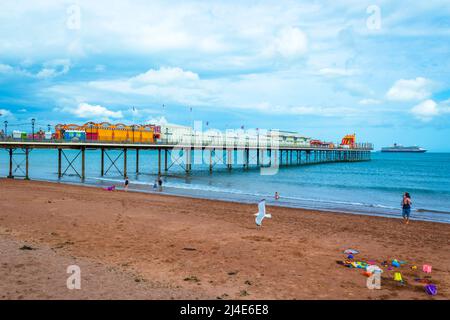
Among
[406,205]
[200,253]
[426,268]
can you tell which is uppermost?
[406,205]

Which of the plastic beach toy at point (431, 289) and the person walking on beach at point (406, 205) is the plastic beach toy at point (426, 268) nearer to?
the plastic beach toy at point (431, 289)

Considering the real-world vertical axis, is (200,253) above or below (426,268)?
above

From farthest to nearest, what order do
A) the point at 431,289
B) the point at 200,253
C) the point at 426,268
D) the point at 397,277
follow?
the point at 200,253 < the point at 426,268 < the point at 397,277 < the point at 431,289

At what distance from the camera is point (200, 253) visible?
9.96 m

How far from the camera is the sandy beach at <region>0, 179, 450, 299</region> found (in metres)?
7.21

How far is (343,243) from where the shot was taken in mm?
12078

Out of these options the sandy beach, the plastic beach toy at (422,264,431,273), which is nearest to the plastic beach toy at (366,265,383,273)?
the sandy beach

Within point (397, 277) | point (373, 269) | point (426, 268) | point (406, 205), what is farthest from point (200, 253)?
point (406, 205)

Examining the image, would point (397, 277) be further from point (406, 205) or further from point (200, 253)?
point (406, 205)

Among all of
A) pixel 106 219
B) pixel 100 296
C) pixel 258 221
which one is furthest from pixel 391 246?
pixel 106 219

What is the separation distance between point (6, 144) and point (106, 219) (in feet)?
73.9

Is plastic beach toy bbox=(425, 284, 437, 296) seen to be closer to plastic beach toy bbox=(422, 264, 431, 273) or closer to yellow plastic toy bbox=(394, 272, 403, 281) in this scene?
yellow plastic toy bbox=(394, 272, 403, 281)
